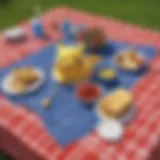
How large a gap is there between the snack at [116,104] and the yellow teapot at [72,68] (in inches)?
7.4

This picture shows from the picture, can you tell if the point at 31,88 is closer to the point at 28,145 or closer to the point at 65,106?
the point at 65,106

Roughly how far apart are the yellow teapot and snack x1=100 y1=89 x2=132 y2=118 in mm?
187

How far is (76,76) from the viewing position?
150 cm

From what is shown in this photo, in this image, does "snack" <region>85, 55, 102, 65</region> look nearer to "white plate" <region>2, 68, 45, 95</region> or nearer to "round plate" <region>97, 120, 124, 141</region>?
"white plate" <region>2, 68, 45, 95</region>

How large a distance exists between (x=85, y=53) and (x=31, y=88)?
0.37 meters

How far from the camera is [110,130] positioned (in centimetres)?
124

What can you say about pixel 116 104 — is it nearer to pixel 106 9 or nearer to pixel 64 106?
pixel 64 106

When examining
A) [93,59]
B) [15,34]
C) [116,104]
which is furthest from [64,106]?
[15,34]

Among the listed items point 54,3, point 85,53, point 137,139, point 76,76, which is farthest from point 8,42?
point 54,3

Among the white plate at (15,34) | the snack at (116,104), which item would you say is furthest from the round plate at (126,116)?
the white plate at (15,34)

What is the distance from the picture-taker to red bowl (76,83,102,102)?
1386 mm

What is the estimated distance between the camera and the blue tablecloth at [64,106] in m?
1.27

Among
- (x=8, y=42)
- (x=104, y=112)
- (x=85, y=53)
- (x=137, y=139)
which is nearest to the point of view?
(x=137, y=139)

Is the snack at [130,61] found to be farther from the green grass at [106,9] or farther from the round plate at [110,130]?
the green grass at [106,9]
